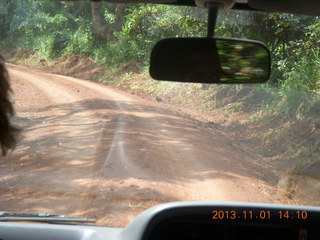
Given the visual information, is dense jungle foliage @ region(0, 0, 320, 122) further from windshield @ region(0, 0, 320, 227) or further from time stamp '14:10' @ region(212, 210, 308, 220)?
time stamp '14:10' @ region(212, 210, 308, 220)

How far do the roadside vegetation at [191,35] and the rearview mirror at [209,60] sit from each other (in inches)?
43.7

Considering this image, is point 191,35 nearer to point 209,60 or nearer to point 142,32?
point 142,32

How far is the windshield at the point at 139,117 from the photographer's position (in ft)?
15.1

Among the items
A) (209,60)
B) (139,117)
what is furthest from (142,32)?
(209,60)

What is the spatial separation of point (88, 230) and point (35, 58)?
2745 mm

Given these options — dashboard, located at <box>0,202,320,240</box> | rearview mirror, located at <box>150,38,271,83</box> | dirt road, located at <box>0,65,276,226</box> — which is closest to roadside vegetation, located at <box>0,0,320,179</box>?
dirt road, located at <box>0,65,276,226</box>

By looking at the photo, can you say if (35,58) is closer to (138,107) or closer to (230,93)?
(138,107)

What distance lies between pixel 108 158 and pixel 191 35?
135 centimetres

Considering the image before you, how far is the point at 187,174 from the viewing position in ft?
16.2

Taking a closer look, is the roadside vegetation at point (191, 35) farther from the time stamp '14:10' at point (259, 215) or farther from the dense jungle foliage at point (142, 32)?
the time stamp '14:10' at point (259, 215)

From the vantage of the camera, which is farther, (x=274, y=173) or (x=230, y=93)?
(x=230, y=93)

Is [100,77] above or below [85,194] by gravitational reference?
above

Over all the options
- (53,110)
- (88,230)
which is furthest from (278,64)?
(88,230)

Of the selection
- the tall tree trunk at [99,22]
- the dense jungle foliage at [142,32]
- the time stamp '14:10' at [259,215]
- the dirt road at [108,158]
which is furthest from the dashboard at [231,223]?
the tall tree trunk at [99,22]
